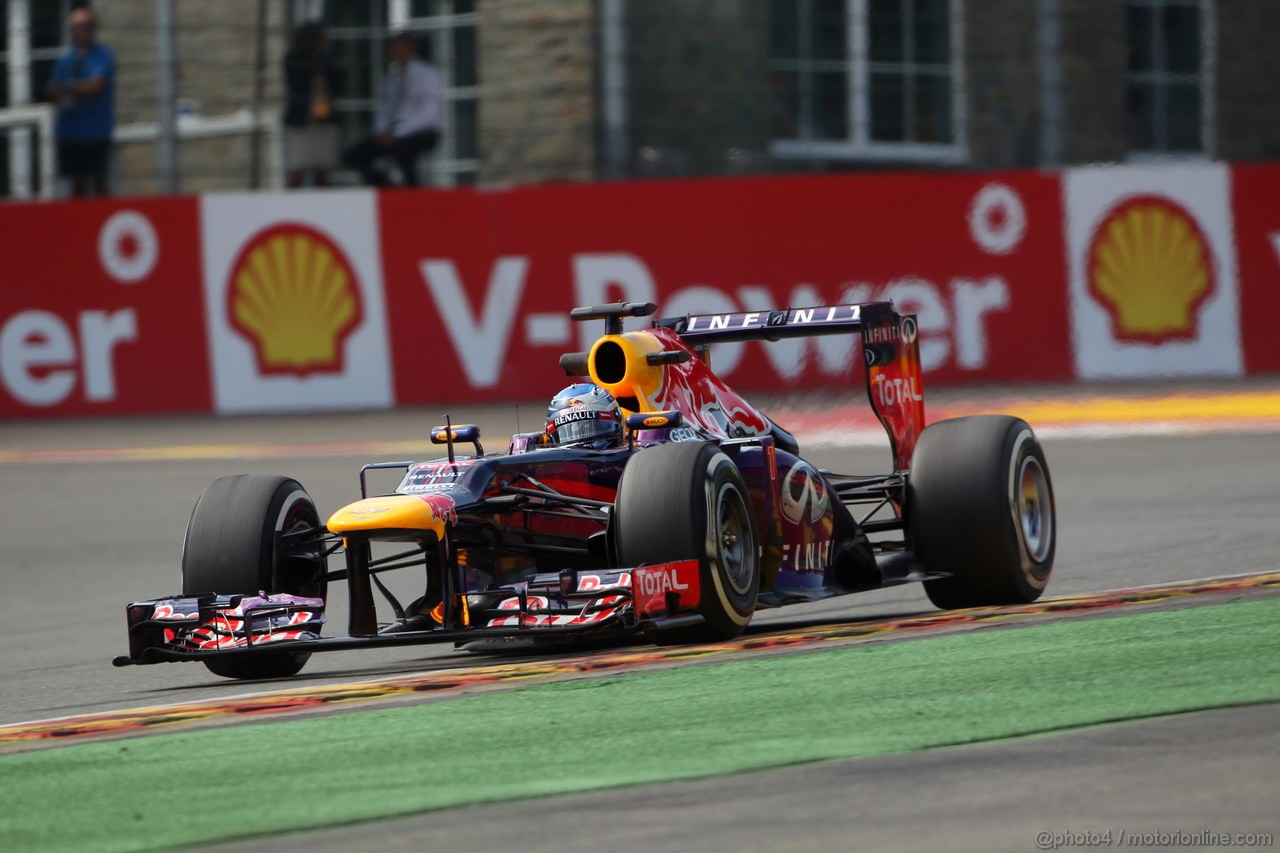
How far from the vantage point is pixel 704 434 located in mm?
7867

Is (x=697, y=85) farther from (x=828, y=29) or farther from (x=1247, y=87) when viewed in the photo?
(x=1247, y=87)

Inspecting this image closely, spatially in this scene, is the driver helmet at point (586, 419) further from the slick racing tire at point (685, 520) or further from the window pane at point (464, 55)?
the window pane at point (464, 55)

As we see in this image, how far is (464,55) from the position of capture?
18078 mm

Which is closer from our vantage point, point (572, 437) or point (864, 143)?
point (572, 437)

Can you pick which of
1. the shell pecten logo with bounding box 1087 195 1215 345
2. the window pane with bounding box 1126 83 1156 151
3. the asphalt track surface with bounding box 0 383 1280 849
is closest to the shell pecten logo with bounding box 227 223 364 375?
the asphalt track surface with bounding box 0 383 1280 849

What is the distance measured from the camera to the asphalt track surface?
430cm

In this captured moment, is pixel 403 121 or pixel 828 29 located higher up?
pixel 828 29

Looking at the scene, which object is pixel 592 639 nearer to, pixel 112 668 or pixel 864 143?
pixel 112 668

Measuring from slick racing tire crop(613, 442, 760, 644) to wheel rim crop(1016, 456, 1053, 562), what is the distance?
1.60 meters

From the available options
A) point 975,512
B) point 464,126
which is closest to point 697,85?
Answer: point 464,126

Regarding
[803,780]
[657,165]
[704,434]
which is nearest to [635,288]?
[657,165]

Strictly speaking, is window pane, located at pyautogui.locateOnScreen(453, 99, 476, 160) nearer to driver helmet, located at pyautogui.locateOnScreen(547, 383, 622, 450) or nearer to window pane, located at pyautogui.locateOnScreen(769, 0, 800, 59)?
window pane, located at pyautogui.locateOnScreen(769, 0, 800, 59)

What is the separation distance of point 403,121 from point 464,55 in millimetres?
2205

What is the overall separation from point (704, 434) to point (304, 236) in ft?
26.0
